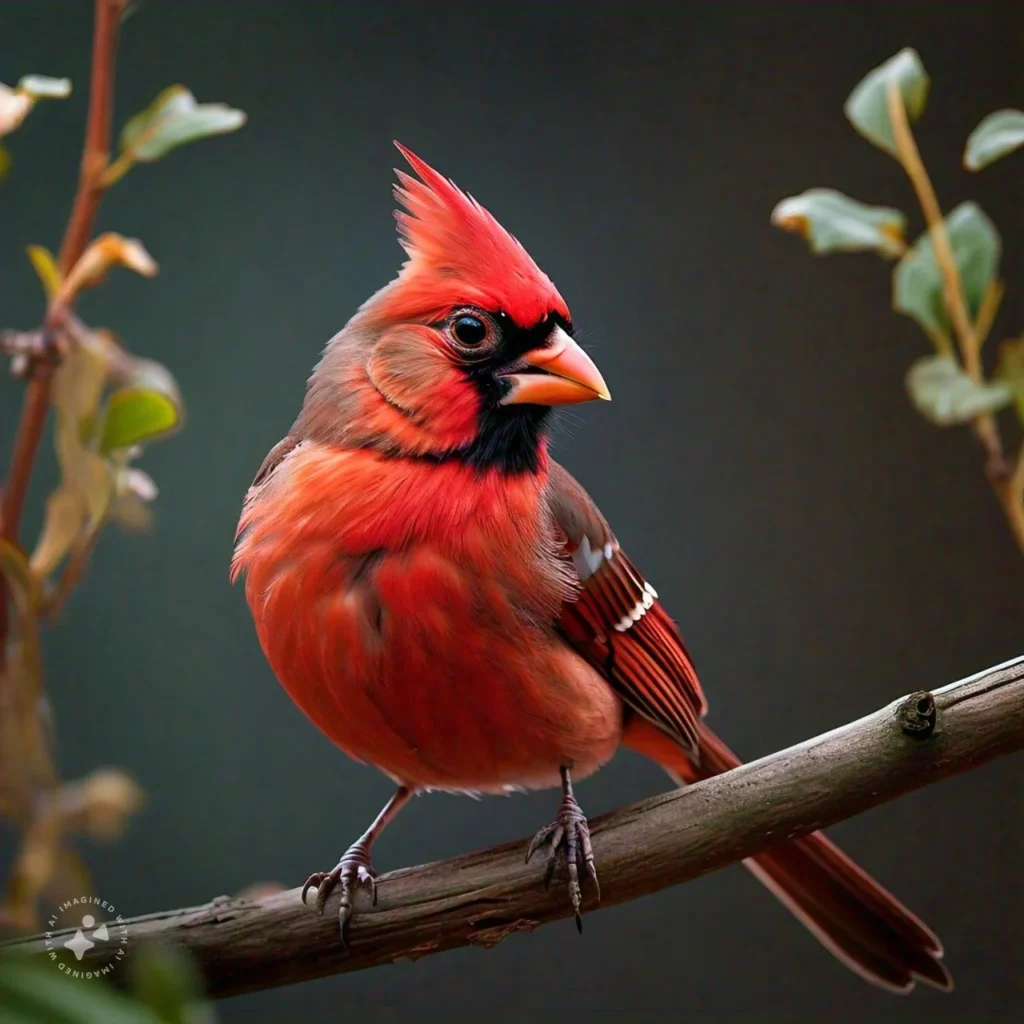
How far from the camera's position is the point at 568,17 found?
184cm

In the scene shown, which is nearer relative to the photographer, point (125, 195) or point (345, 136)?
point (345, 136)

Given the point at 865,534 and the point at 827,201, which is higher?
the point at 827,201

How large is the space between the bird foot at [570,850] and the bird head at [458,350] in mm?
375

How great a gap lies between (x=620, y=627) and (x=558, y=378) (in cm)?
33

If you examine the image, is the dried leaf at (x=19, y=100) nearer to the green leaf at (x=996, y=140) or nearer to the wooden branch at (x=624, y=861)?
the wooden branch at (x=624, y=861)

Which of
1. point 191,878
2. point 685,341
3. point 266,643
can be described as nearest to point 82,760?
point 191,878

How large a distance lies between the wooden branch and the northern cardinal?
3 centimetres

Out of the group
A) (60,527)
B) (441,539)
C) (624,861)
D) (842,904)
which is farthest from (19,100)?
(842,904)

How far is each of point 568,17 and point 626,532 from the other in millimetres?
805

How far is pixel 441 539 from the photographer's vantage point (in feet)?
3.95

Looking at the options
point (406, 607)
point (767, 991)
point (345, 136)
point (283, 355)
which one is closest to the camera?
point (406, 607)

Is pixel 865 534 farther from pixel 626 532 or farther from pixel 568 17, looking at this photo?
pixel 568 17

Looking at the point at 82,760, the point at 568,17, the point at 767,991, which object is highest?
the point at 568,17

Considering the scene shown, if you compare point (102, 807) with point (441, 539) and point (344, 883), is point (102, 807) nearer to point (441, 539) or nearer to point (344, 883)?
point (344, 883)
